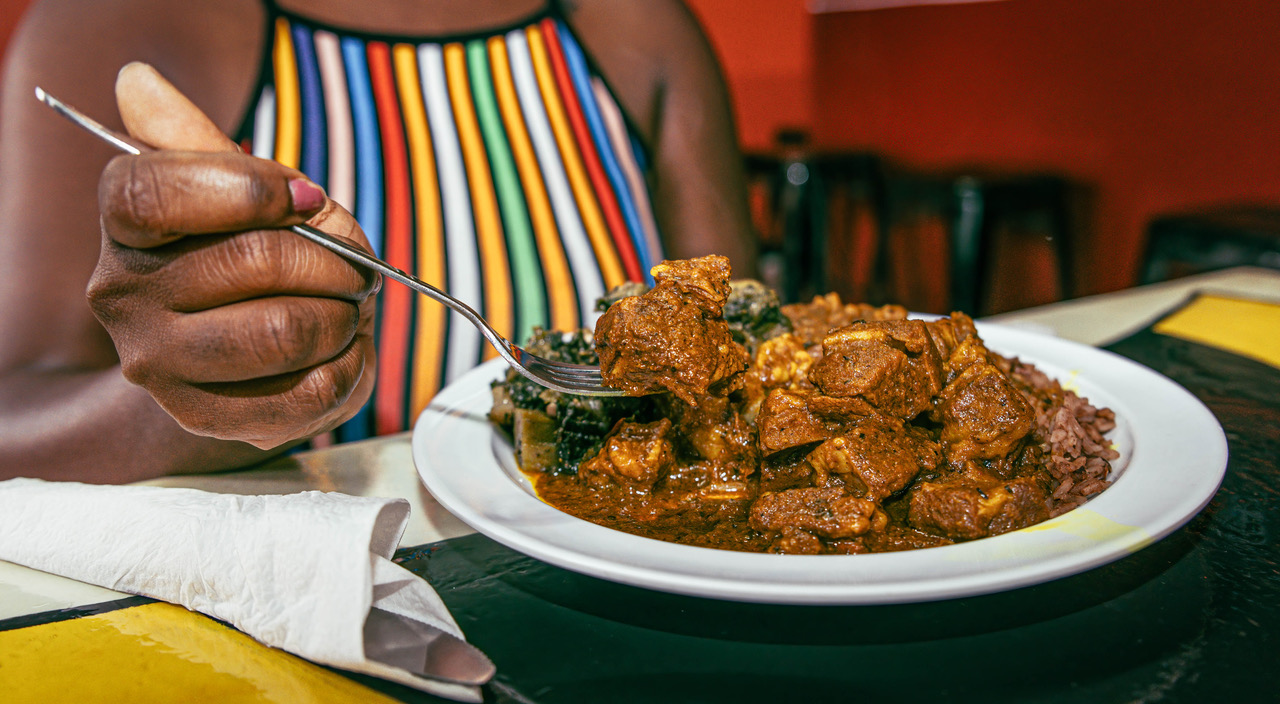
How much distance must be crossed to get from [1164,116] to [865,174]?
261 cm

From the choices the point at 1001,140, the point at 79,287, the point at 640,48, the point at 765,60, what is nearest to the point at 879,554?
the point at 79,287

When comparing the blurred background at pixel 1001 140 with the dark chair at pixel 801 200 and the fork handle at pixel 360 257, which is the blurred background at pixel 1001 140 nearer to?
the dark chair at pixel 801 200

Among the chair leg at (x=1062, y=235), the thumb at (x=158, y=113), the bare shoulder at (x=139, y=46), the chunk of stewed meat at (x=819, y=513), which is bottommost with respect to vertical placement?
the chair leg at (x=1062, y=235)

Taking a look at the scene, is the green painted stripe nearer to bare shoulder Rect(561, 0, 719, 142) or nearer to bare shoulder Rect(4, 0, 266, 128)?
bare shoulder Rect(561, 0, 719, 142)

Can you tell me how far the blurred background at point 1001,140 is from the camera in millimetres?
4766

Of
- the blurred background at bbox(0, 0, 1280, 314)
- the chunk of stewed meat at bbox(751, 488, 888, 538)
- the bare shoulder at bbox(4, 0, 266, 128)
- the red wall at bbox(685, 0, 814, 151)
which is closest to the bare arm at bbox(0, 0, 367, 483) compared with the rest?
the bare shoulder at bbox(4, 0, 266, 128)

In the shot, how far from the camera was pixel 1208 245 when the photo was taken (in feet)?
11.7

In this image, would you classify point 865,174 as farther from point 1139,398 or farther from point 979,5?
point 1139,398

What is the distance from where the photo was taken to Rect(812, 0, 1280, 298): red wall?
4770 mm

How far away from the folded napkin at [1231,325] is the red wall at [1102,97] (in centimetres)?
299

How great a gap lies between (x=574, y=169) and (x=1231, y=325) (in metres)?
2.20

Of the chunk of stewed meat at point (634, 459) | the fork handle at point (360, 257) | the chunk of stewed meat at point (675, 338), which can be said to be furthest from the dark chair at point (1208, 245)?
the fork handle at point (360, 257)

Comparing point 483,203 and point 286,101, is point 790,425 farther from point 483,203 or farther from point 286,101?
point 286,101

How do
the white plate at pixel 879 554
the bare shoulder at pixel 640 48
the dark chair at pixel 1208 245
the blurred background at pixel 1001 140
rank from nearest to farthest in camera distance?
the white plate at pixel 879 554 < the bare shoulder at pixel 640 48 < the dark chair at pixel 1208 245 < the blurred background at pixel 1001 140
